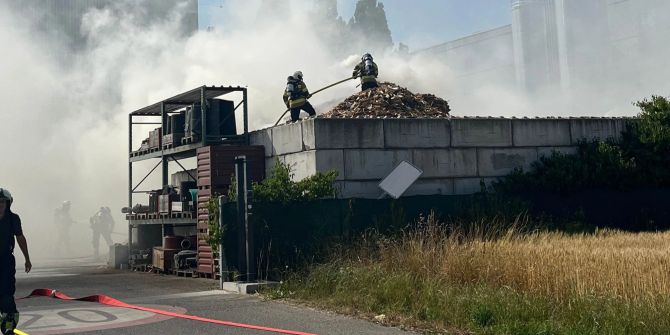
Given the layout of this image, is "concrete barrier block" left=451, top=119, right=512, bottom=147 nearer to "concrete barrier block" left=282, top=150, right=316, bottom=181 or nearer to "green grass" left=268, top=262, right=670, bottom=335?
"concrete barrier block" left=282, top=150, right=316, bottom=181

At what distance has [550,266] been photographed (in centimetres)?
935

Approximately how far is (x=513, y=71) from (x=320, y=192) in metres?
59.9

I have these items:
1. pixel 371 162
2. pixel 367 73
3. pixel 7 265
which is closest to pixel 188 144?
pixel 371 162

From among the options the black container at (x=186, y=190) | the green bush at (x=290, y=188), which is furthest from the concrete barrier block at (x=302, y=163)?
the black container at (x=186, y=190)

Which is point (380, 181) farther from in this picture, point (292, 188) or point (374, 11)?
point (374, 11)

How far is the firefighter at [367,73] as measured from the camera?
811 inches

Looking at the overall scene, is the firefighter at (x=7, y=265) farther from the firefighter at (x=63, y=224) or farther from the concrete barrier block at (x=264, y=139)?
the firefighter at (x=63, y=224)

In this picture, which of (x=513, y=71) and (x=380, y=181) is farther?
(x=513, y=71)

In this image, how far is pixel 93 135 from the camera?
4038 cm

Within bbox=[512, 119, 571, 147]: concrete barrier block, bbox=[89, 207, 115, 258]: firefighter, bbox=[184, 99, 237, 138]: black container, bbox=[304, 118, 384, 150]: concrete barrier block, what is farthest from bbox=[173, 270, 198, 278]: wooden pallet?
bbox=[89, 207, 115, 258]: firefighter

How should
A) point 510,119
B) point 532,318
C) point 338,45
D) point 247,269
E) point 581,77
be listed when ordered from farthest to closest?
point 581,77
point 338,45
point 510,119
point 247,269
point 532,318

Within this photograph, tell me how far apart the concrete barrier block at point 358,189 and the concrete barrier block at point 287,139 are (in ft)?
4.07

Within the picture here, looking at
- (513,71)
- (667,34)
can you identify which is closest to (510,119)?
(667,34)

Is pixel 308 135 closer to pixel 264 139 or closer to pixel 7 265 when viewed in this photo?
pixel 264 139
